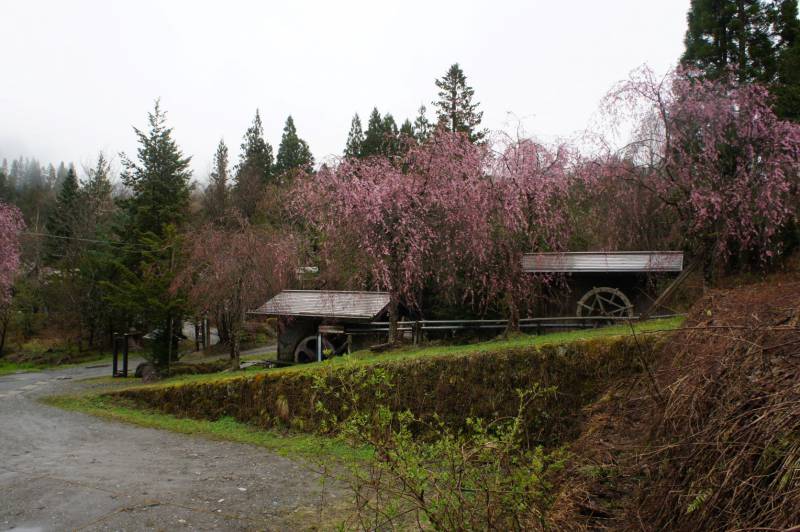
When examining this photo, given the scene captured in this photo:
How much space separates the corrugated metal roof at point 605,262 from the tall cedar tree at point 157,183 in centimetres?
2390

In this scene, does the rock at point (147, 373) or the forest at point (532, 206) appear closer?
the forest at point (532, 206)

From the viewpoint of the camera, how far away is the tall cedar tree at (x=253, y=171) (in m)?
40.8

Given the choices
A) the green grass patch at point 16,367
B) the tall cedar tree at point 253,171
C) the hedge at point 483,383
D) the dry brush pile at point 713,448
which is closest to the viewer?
the dry brush pile at point 713,448

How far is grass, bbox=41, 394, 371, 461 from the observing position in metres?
9.39

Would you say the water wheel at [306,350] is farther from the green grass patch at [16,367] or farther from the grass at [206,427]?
the green grass patch at [16,367]

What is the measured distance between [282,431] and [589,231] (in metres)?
13.2

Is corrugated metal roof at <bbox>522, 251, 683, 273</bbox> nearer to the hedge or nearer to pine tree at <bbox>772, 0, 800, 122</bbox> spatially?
pine tree at <bbox>772, 0, 800, 122</bbox>

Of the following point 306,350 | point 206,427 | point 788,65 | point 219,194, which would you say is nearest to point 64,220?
point 219,194

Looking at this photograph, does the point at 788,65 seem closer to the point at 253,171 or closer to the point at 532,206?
the point at 532,206

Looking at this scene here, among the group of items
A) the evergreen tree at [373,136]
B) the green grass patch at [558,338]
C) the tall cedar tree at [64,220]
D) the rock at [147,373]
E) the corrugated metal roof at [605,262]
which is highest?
the evergreen tree at [373,136]

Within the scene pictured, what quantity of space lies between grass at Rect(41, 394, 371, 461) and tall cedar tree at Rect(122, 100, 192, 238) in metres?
17.7

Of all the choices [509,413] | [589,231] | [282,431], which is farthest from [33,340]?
[509,413]

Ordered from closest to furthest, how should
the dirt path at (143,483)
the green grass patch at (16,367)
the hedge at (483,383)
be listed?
the dirt path at (143,483)
the hedge at (483,383)
the green grass patch at (16,367)

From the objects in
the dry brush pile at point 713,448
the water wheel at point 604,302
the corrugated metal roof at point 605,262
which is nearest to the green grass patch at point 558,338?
the corrugated metal roof at point 605,262
